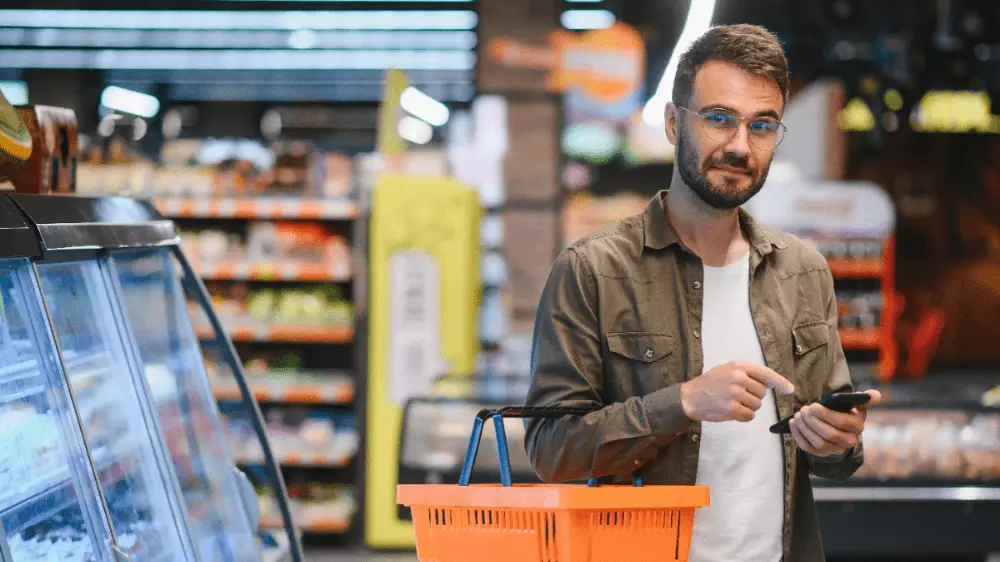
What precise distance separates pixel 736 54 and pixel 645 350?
580mm

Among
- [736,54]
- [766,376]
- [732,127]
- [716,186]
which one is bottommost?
[766,376]

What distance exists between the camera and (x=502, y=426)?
1802mm

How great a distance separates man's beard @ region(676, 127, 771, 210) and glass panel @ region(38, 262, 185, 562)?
1.31 meters

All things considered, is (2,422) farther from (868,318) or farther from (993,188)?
(993,188)

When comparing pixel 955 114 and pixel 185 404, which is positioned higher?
pixel 955 114

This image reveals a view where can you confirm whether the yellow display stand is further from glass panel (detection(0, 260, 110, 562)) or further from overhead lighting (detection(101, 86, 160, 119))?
overhead lighting (detection(101, 86, 160, 119))

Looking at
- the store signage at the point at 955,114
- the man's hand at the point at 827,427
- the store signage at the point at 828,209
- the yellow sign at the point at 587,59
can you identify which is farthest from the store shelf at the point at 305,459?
the store signage at the point at 955,114

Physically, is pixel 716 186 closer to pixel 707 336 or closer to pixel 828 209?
pixel 707 336

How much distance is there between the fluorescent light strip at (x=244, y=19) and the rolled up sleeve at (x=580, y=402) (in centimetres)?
978

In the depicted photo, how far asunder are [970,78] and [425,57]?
6700 mm

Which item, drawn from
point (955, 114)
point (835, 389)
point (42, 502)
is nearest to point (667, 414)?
point (835, 389)

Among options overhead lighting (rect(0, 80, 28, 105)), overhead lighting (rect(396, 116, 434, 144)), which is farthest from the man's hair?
overhead lighting (rect(0, 80, 28, 105))

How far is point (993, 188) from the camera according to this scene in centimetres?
1485

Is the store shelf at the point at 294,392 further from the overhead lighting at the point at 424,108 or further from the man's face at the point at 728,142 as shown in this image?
the overhead lighting at the point at 424,108
